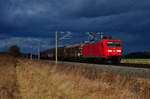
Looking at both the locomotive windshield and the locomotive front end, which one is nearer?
the locomotive front end

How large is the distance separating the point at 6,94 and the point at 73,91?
3094 mm

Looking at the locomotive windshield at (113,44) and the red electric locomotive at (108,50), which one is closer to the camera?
the red electric locomotive at (108,50)

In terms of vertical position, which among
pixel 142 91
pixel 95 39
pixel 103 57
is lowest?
pixel 142 91

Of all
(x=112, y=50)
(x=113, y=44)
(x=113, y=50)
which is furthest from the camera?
(x=113, y=44)

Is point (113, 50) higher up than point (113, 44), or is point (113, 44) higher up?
point (113, 44)

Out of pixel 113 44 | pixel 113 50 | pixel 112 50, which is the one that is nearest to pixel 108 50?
pixel 112 50

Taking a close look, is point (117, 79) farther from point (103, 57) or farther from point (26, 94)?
point (103, 57)

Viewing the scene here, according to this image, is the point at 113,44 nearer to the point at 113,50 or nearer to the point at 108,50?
the point at 113,50

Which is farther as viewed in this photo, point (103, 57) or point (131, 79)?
point (103, 57)

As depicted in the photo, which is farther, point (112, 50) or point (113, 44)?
point (113, 44)

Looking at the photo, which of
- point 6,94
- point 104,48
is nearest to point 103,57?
point 104,48

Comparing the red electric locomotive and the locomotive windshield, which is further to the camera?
the locomotive windshield

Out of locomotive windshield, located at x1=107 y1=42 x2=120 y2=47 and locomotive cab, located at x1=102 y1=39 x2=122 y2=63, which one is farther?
locomotive windshield, located at x1=107 y1=42 x2=120 y2=47

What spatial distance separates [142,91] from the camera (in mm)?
11375
